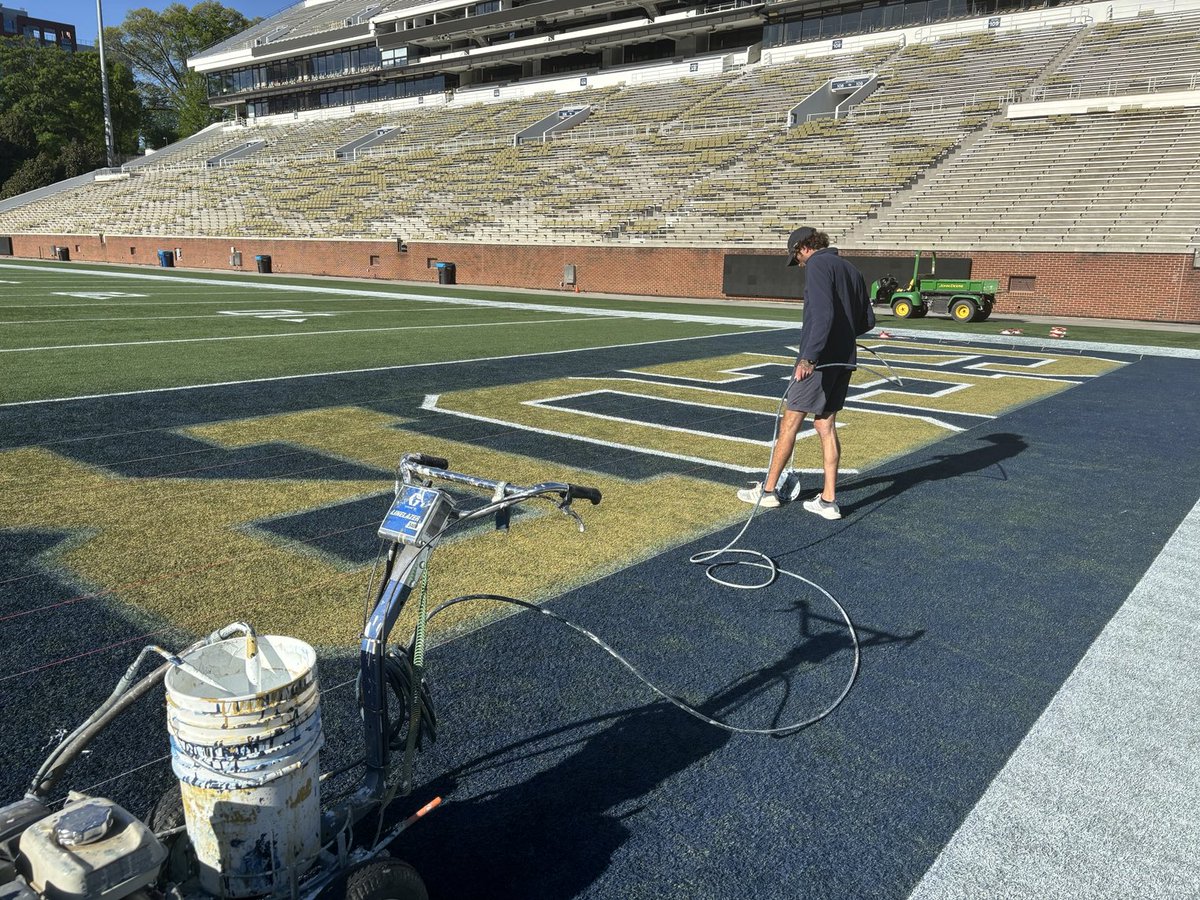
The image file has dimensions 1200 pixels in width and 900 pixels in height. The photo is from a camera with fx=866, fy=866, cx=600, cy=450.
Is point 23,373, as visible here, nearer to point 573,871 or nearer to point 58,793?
point 58,793

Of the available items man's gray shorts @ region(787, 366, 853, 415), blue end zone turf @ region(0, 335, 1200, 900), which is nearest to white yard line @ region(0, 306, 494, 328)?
blue end zone turf @ region(0, 335, 1200, 900)

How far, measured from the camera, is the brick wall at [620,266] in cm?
2338

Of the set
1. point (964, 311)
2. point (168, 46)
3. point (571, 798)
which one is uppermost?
point (168, 46)

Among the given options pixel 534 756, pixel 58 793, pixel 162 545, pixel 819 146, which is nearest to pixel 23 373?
pixel 162 545

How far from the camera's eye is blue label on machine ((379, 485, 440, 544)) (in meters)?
2.53

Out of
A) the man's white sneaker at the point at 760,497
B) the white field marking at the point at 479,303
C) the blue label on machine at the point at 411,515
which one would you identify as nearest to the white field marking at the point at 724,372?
the man's white sneaker at the point at 760,497

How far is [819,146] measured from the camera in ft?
109

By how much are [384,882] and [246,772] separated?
498mm

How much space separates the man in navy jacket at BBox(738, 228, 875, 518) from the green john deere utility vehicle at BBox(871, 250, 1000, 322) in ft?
58.3

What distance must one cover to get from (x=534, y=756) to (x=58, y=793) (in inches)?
66.4

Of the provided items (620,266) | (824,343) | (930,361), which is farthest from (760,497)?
(620,266)

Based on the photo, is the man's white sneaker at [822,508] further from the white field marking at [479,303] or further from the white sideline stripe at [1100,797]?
the white field marking at [479,303]

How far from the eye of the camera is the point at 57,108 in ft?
255

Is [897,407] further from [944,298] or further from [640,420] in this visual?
[944,298]
